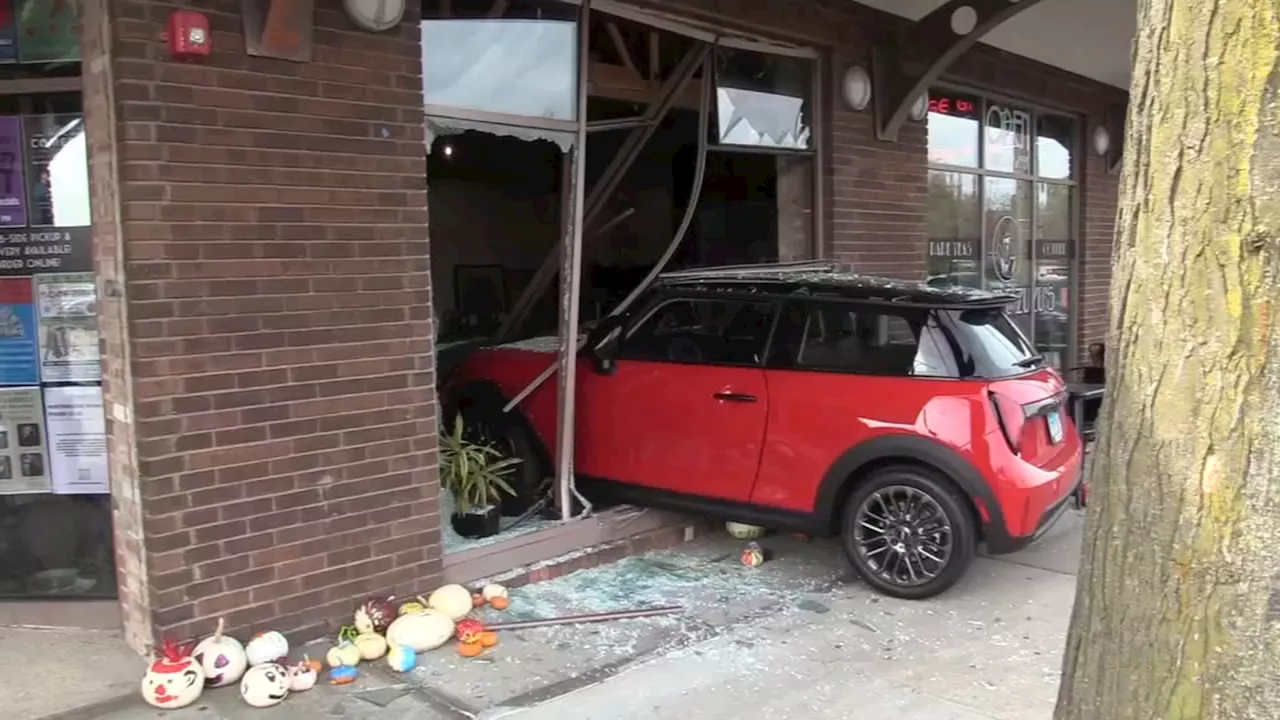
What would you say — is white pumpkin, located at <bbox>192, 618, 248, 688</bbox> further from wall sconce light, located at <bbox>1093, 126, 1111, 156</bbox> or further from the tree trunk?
wall sconce light, located at <bbox>1093, 126, 1111, 156</bbox>

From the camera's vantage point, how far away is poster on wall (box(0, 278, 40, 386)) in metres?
4.66

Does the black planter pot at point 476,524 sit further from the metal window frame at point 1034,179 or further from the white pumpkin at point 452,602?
the metal window frame at point 1034,179

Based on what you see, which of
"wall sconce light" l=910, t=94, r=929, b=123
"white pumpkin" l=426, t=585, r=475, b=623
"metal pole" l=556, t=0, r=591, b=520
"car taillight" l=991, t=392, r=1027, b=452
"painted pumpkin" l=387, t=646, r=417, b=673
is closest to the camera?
"painted pumpkin" l=387, t=646, r=417, b=673

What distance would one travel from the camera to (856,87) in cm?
761

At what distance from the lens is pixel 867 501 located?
5.30 meters

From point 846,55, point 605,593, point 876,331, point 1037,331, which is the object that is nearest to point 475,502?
point 605,593

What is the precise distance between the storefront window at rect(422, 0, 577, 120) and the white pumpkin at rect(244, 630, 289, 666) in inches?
102

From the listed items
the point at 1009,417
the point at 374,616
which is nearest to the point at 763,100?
the point at 1009,417

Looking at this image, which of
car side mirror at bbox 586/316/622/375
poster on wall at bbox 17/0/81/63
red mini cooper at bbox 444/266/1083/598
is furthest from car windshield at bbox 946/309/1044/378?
poster on wall at bbox 17/0/81/63

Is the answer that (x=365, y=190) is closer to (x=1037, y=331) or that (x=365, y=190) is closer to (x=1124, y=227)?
(x=1124, y=227)

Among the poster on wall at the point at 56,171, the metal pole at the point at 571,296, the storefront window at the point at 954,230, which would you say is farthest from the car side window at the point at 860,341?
the storefront window at the point at 954,230

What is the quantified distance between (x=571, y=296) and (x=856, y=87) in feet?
10.2

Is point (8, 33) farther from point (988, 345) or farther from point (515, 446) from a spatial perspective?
point (988, 345)

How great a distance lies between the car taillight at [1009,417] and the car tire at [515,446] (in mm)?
2673
